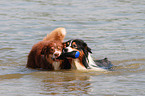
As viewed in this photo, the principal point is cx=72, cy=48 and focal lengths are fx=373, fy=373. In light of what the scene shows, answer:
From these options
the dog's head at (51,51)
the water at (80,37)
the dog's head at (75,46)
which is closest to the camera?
the water at (80,37)

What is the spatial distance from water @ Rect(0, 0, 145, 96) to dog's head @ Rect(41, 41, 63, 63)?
13.7 inches

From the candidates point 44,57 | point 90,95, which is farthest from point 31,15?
point 90,95

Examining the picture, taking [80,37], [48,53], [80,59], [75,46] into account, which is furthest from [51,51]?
[80,37]

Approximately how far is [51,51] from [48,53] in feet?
0.26

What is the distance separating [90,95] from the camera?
605 centimetres

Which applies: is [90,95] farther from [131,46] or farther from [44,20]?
[44,20]

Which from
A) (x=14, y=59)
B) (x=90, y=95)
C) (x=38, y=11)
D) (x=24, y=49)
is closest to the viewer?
(x=90, y=95)

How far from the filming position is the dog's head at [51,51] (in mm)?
7635

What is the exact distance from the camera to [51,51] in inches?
303

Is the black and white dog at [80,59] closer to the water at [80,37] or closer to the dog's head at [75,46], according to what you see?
the dog's head at [75,46]

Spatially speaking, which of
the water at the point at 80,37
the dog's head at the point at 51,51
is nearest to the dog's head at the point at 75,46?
the dog's head at the point at 51,51

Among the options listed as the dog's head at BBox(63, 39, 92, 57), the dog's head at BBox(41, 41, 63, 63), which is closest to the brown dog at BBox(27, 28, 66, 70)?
the dog's head at BBox(41, 41, 63, 63)

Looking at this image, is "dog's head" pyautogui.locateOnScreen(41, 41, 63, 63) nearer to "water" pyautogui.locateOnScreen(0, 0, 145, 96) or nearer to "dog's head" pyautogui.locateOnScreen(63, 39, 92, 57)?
"dog's head" pyautogui.locateOnScreen(63, 39, 92, 57)

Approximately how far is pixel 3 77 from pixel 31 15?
7834mm
